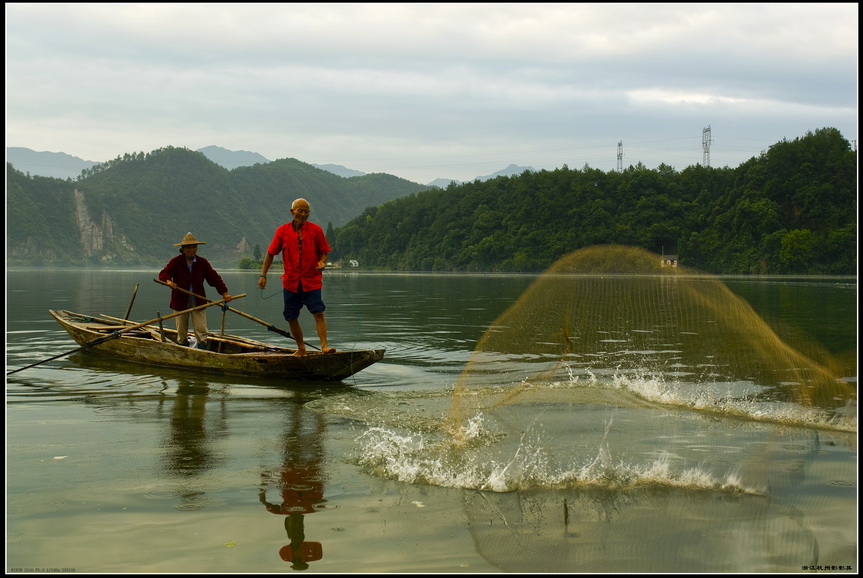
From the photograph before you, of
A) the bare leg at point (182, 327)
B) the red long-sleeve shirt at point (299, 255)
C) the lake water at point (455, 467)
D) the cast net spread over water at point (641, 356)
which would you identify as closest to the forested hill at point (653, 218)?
the cast net spread over water at point (641, 356)

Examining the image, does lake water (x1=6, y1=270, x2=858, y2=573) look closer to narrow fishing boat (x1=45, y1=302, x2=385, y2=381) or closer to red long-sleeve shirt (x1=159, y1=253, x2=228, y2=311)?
narrow fishing boat (x1=45, y1=302, x2=385, y2=381)

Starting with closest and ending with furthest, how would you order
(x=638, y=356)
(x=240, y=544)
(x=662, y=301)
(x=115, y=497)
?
(x=240, y=544) < (x=115, y=497) < (x=662, y=301) < (x=638, y=356)

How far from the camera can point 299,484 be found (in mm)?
7348

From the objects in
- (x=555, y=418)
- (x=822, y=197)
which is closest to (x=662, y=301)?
(x=555, y=418)

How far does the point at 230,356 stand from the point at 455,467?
705 cm

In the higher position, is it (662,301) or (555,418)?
(662,301)

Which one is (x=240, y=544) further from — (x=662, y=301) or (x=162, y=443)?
(x=662, y=301)

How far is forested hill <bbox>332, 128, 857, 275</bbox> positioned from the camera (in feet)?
360

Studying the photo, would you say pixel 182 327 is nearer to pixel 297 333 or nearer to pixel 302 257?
pixel 297 333

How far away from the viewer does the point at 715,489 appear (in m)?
7.01

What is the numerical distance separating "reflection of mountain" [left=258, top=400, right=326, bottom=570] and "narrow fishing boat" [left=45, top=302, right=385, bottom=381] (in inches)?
113

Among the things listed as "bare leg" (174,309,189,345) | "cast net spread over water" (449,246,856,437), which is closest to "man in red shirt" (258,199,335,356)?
"cast net spread over water" (449,246,856,437)

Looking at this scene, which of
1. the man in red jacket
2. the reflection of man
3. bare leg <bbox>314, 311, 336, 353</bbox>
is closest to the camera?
the reflection of man

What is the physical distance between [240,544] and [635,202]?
131 m
